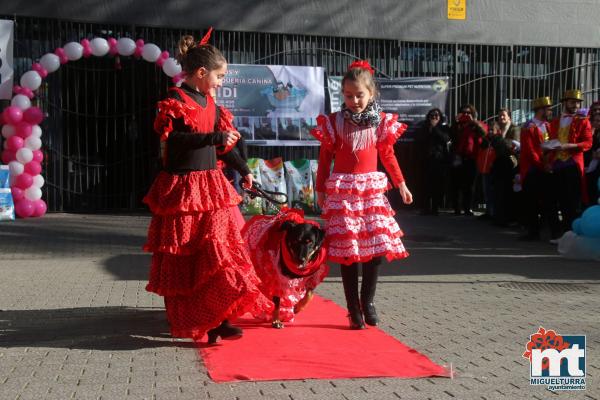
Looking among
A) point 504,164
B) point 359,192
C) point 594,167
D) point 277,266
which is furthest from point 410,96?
point 277,266

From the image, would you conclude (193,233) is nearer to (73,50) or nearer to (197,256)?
(197,256)

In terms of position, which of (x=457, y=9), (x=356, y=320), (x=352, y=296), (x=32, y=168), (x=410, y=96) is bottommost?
(x=356, y=320)

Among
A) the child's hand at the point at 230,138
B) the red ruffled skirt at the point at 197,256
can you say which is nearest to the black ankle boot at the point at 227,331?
the red ruffled skirt at the point at 197,256

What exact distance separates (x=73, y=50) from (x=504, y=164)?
24.2 feet

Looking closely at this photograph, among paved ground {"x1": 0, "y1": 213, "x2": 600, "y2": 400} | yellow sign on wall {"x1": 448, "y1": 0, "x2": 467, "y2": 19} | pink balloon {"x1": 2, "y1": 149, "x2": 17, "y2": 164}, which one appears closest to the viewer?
paved ground {"x1": 0, "y1": 213, "x2": 600, "y2": 400}

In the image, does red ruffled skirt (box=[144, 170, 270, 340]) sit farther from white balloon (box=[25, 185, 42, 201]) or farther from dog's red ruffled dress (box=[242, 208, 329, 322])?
white balloon (box=[25, 185, 42, 201])

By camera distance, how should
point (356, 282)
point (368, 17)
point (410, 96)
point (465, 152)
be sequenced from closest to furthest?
point (356, 282)
point (465, 152)
point (410, 96)
point (368, 17)

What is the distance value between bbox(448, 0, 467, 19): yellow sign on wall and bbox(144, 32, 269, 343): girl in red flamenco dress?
39.5 feet

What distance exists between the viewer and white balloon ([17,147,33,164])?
13.6 metres

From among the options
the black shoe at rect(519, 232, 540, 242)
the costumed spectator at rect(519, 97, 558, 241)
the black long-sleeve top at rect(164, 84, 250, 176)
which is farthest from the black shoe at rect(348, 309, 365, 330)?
the black shoe at rect(519, 232, 540, 242)

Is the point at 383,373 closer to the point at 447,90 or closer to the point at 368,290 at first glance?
the point at 368,290

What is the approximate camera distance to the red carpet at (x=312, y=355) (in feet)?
15.6

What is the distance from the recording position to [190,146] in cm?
545

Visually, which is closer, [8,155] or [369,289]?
[369,289]
